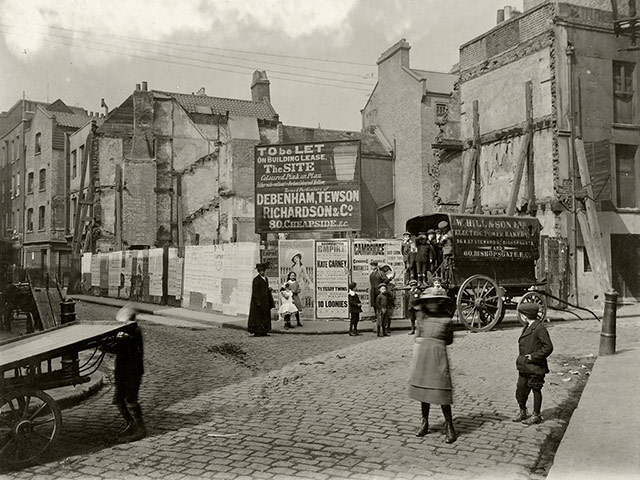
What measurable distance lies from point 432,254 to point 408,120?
22612 mm

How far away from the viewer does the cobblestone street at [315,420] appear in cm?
495

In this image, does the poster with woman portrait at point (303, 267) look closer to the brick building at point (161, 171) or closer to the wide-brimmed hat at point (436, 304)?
the wide-brimmed hat at point (436, 304)

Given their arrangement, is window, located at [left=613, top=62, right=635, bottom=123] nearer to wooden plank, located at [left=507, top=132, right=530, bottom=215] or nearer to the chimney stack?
wooden plank, located at [left=507, top=132, right=530, bottom=215]

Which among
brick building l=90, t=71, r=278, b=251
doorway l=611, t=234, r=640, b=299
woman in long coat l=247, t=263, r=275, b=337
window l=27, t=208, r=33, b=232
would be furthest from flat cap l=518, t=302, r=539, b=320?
window l=27, t=208, r=33, b=232

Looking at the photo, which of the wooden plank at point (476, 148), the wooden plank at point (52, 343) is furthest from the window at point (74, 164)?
the wooden plank at point (52, 343)

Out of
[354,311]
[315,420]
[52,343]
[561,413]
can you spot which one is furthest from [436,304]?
[354,311]

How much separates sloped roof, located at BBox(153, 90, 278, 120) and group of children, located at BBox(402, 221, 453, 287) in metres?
28.1

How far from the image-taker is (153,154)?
1463 inches

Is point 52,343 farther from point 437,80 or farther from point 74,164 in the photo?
point 74,164

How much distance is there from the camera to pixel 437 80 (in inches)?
1378

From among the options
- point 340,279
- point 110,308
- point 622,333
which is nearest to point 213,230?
point 110,308

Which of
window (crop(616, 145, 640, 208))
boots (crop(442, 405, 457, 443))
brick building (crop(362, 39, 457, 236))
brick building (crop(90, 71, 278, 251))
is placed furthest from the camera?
brick building (crop(90, 71, 278, 251))

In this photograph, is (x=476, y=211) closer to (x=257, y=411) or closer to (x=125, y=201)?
(x=257, y=411)

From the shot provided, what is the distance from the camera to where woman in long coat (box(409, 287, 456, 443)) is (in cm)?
564
